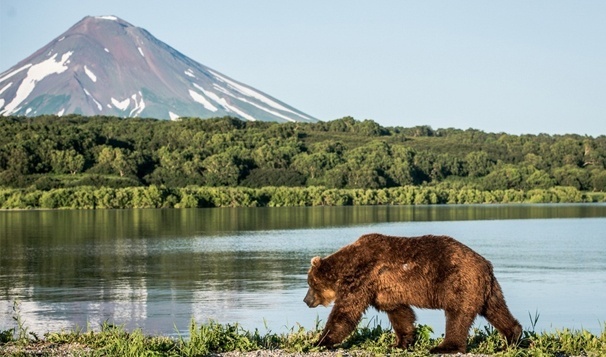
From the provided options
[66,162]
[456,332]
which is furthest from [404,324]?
[66,162]

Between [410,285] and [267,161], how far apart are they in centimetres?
11958

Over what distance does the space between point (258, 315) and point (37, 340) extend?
22.4 feet

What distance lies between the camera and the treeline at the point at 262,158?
111 m

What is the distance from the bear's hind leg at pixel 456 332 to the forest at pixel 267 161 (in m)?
84.4

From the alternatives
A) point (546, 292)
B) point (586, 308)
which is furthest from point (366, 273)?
point (546, 292)

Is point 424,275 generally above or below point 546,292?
above

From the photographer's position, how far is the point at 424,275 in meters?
10.2

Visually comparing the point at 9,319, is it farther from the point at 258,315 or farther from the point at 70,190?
the point at 70,190

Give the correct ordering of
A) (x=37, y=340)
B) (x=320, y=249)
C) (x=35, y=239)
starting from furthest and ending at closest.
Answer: (x=35, y=239) < (x=320, y=249) < (x=37, y=340)

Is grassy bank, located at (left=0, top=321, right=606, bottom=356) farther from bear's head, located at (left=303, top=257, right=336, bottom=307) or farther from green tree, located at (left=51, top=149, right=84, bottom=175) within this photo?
green tree, located at (left=51, top=149, right=84, bottom=175)

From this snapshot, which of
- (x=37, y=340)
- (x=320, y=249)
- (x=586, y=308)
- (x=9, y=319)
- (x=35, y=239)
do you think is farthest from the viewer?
(x=35, y=239)

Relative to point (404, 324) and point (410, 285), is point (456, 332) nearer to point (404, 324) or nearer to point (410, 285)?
point (410, 285)

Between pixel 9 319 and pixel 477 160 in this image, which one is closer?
pixel 9 319

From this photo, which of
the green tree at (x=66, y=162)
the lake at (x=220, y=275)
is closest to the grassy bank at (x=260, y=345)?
the lake at (x=220, y=275)
